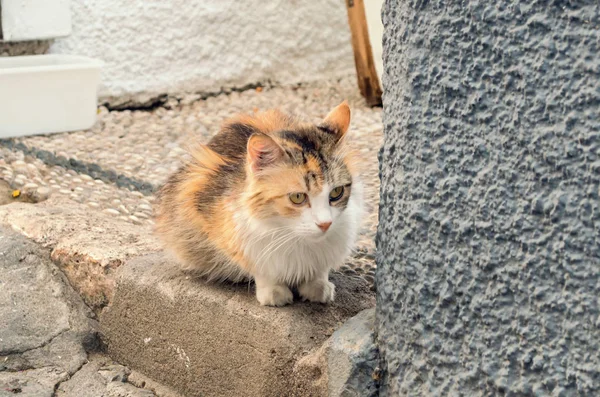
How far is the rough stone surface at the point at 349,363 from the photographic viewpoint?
71.2 inches

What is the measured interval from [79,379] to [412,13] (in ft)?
4.68

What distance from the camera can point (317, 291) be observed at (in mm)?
2111

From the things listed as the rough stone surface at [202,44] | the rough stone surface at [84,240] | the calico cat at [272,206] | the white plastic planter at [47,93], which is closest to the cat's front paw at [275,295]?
the calico cat at [272,206]

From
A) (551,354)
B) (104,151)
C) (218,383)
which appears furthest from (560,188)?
(104,151)

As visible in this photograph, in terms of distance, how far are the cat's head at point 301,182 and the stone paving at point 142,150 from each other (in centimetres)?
46

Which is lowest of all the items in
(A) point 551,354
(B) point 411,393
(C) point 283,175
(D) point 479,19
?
(B) point 411,393

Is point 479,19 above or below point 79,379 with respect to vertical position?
above

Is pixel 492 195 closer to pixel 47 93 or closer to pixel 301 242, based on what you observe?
pixel 301 242

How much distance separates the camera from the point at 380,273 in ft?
5.86

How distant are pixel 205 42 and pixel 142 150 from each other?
108cm

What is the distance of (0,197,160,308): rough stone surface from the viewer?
255cm

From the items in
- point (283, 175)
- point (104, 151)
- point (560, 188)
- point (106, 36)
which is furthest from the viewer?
point (106, 36)

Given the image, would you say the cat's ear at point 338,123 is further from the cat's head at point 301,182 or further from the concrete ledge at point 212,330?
the concrete ledge at point 212,330

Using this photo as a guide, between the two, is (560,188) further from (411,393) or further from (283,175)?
(283,175)
